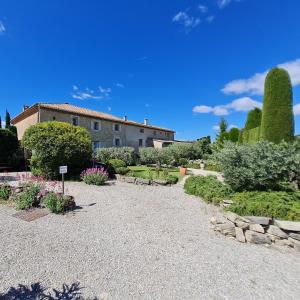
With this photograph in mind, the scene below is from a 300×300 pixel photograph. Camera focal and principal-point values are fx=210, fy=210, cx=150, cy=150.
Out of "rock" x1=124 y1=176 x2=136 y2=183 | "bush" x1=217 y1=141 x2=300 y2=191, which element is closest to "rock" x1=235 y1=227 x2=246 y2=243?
"bush" x1=217 y1=141 x2=300 y2=191

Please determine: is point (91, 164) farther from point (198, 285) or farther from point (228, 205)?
point (198, 285)

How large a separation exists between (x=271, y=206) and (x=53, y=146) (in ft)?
34.9

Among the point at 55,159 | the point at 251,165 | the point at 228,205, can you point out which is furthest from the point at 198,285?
the point at 55,159

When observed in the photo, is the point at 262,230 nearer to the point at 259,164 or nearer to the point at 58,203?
the point at 259,164

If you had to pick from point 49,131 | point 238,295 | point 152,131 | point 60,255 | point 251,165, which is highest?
point 152,131

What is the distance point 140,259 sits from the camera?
13.2 feet

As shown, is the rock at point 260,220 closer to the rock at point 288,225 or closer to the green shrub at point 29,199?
the rock at point 288,225

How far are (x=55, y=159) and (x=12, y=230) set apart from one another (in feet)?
23.7

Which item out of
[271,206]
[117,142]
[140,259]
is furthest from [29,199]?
[117,142]

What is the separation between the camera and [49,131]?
38.9 ft

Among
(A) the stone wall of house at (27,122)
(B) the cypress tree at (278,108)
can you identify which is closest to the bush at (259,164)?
(B) the cypress tree at (278,108)

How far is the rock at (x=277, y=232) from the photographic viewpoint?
16.1 feet

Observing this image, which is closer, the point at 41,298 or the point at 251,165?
the point at 41,298

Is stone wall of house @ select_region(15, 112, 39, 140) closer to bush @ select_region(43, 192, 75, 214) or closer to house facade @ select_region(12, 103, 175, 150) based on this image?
house facade @ select_region(12, 103, 175, 150)
